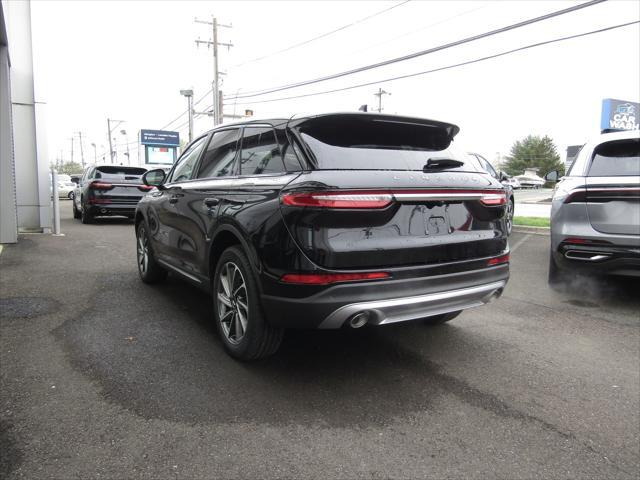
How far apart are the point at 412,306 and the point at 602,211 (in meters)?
3.06

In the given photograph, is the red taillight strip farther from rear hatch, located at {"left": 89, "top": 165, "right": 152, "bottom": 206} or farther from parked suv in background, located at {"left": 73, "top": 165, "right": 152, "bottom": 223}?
parked suv in background, located at {"left": 73, "top": 165, "right": 152, "bottom": 223}

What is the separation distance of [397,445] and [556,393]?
51.8 inches

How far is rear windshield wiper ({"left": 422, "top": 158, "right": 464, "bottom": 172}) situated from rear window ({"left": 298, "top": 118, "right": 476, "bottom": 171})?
0.04 metres

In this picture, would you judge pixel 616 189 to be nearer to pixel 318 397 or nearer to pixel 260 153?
pixel 260 153

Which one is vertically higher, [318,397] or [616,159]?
[616,159]

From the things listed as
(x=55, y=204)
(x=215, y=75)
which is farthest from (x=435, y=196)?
(x=215, y=75)

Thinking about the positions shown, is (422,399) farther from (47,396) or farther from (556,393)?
(47,396)

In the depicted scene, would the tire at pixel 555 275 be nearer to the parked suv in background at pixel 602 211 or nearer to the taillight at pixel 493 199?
the parked suv in background at pixel 602 211

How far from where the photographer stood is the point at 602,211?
496 cm

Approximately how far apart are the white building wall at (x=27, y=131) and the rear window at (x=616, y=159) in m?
10.2

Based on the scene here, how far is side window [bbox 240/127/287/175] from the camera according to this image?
334cm

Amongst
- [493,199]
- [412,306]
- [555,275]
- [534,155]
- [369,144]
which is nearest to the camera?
[412,306]

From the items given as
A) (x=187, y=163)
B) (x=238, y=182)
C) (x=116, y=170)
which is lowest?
(x=238, y=182)

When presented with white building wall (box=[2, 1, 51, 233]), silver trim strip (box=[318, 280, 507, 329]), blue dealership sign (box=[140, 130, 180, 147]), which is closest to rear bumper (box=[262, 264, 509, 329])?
silver trim strip (box=[318, 280, 507, 329])
